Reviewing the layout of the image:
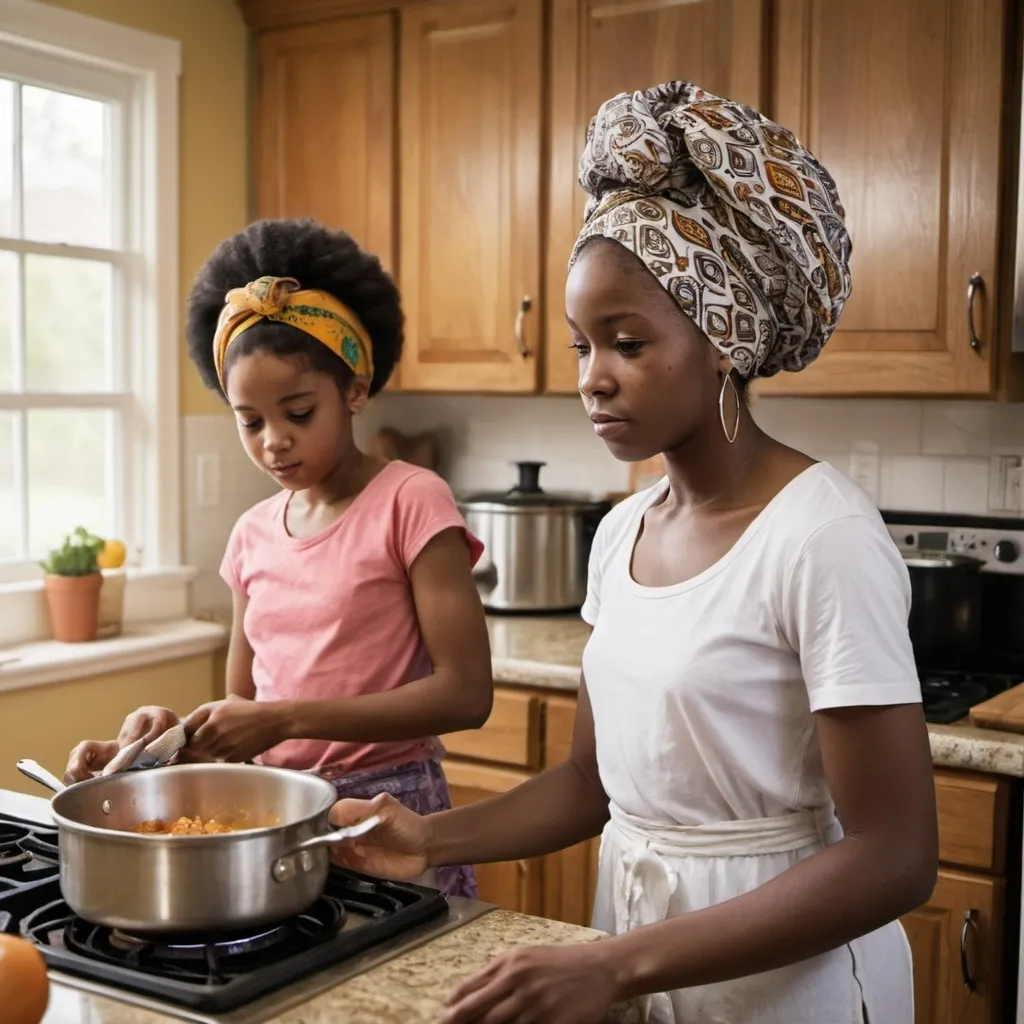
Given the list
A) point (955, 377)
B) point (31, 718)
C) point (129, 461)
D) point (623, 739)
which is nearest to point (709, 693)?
point (623, 739)

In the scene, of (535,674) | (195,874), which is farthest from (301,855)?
(535,674)

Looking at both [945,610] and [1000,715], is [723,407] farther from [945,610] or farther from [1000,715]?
[945,610]

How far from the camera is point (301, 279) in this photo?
1712 mm

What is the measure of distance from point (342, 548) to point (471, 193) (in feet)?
5.40

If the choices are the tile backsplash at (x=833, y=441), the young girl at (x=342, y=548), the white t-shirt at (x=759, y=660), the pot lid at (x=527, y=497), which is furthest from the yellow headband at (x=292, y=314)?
the tile backsplash at (x=833, y=441)

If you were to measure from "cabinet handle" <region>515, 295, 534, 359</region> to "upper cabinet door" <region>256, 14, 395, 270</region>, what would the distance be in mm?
405

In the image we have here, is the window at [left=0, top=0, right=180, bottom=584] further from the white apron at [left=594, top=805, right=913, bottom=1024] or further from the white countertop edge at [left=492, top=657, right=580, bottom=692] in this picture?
the white apron at [left=594, top=805, right=913, bottom=1024]

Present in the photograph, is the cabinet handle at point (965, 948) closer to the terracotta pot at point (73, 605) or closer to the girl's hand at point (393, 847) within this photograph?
the girl's hand at point (393, 847)

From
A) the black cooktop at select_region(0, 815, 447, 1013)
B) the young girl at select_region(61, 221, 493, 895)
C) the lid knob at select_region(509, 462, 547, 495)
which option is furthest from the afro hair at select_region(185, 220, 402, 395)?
the lid knob at select_region(509, 462, 547, 495)

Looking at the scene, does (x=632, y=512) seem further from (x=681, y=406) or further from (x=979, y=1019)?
(x=979, y=1019)

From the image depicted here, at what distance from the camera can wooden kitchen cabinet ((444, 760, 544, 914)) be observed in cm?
275

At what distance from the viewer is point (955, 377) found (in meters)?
2.54

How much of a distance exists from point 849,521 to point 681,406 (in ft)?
0.61

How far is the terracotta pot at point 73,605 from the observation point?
2.93 meters
